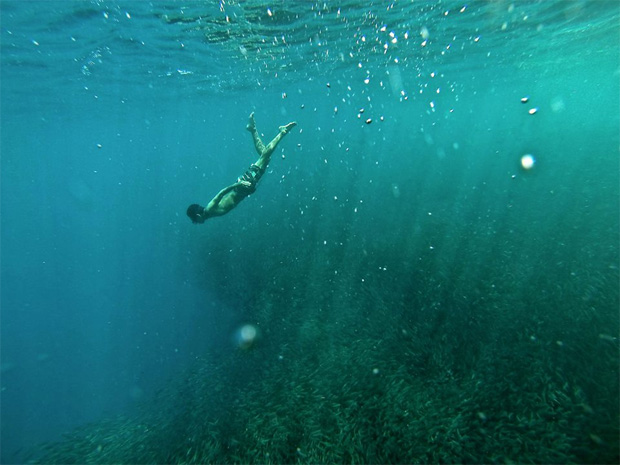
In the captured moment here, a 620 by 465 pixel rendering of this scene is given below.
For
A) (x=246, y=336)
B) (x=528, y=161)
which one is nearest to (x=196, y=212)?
(x=246, y=336)

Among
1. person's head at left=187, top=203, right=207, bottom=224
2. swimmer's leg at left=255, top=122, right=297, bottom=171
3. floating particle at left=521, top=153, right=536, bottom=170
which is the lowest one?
floating particle at left=521, top=153, right=536, bottom=170

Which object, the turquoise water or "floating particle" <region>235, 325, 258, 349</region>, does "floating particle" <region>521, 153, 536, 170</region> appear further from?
"floating particle" <region>235, 325, 258, 349</region>

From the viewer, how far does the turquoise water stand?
645cm

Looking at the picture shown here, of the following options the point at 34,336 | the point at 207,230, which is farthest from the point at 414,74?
the point at 34,336

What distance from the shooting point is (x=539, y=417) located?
555cm

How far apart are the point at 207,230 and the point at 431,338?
19.0 metres

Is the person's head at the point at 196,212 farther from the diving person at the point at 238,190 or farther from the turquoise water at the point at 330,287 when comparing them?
the turquoise water at the point at 330,287

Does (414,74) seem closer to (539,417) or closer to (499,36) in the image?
(499,36)

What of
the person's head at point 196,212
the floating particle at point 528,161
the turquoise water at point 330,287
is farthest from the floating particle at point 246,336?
the floating particle at point 528,161

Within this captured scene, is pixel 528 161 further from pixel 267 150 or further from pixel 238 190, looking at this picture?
pixel 238 190

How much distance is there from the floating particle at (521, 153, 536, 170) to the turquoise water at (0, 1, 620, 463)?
409 millimetres

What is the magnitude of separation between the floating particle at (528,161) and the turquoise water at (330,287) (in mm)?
409

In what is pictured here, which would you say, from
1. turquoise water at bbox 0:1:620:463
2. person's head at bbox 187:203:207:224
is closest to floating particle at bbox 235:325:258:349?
turquoise water at bbox 0:1:620:463

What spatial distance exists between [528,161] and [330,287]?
25052 mm
